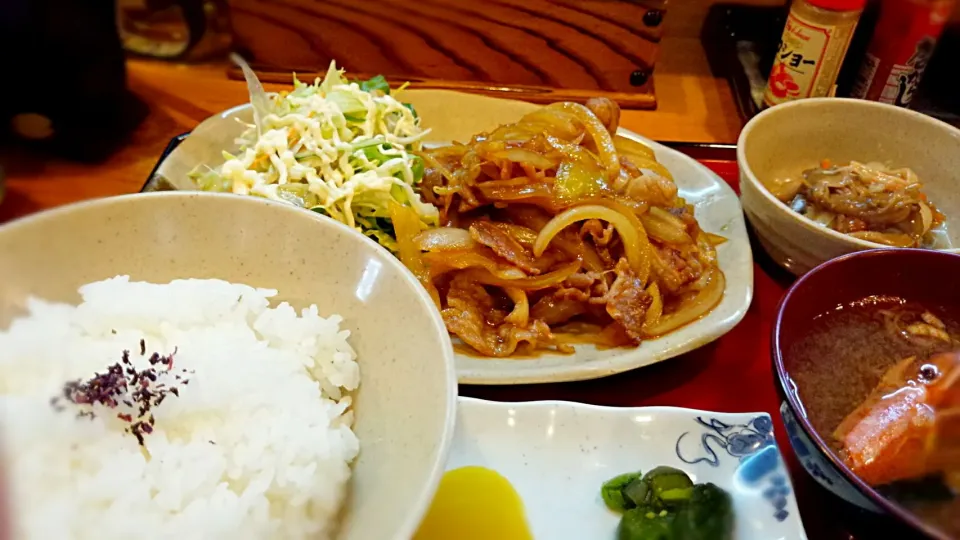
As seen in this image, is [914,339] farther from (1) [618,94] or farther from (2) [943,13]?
(1) [618,94]

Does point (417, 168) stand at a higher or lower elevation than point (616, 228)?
lower

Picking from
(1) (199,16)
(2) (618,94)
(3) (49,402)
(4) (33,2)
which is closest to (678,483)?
(3) (49,402)

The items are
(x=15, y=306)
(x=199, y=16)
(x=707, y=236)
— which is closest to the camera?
(x=15, y=306)

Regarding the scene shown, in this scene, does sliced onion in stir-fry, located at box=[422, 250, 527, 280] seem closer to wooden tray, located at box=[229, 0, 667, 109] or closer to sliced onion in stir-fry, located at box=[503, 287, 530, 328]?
sliced onion in stir-fry, located at box=[503, 287, 530, 328]

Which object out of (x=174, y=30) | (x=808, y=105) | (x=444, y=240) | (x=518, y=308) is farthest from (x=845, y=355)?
(x=174, y=30)

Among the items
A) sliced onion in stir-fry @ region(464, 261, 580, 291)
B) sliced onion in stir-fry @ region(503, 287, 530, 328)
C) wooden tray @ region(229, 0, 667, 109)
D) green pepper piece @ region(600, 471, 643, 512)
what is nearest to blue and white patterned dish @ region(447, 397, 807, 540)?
green pepper piece @ region(600, 471, 643, 512)

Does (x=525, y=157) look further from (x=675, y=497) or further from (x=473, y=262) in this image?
(x=675, y=497)
